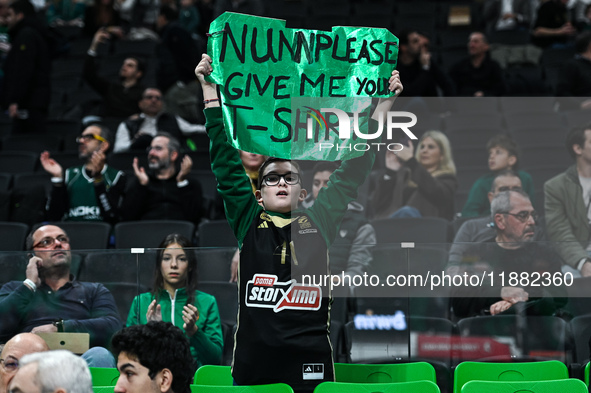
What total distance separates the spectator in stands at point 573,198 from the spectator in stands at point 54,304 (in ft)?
8.69

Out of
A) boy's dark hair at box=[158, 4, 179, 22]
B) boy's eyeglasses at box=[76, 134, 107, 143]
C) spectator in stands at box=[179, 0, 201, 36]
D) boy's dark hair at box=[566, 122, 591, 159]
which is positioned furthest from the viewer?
spectator in stands at box=[179, 0, 201, 36]

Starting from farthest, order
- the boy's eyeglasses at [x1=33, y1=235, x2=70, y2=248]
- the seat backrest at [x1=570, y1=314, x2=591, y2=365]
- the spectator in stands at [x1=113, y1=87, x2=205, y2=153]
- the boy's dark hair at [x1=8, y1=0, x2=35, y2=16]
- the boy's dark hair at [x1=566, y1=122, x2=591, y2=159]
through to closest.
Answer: the boy's dark hair at [x1=8, y1=0, x2=35, y2=16] → the spectator in stands at [x1=113, y1=87, x2=205, y2=153] → the boy's dark hair at [x1=566, y1=122, x2=591, y2=159] → the boy's eyeglasses at [x1=33, y1=235, x2=70, y2=248] → the seat backrest at [x1=570, y1=314, x2=591, y2=365]

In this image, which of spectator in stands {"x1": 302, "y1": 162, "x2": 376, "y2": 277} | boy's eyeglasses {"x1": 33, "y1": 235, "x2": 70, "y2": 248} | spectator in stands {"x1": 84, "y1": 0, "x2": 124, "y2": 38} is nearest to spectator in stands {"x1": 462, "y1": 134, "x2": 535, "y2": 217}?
spectator in stands {"x1": 302, "y1": 162, "x2": 376, "y2": 277}

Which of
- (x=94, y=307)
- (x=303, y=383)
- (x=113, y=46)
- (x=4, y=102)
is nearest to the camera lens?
(x=303, y=383)

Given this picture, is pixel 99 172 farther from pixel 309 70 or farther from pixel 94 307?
pixel 309 70

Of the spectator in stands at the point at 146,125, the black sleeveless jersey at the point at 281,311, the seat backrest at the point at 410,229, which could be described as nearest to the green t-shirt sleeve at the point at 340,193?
the black sleeveless jersey at the point at 281,311

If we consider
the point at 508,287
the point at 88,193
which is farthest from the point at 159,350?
the point at 88,193

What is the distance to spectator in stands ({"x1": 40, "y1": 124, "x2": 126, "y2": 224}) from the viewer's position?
6.84m

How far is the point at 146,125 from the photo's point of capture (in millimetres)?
8250

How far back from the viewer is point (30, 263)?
4641 mm

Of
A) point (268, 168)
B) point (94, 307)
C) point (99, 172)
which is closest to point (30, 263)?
point (94, 307)

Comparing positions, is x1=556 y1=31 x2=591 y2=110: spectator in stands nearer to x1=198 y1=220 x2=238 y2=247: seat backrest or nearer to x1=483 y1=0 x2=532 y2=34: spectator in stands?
x1=483 y1=0 x2=532 y2=34: spectator in stands

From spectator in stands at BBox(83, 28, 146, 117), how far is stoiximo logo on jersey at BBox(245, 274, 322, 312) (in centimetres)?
547

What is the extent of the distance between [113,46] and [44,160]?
509 centimetres
